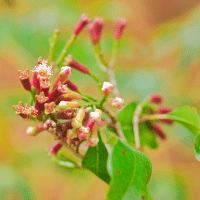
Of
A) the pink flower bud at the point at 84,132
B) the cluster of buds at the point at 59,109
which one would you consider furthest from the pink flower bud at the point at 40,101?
the pink flower bud at the point at 84,132

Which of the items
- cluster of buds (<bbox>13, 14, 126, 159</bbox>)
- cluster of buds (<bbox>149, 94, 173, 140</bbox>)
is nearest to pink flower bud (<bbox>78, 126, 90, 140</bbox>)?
cluster of buds (<bbox>13, 14, 126, 159</bbox>)

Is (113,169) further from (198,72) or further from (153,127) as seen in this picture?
(198,72)

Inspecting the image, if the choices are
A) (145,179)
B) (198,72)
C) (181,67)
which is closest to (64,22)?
(181,67)

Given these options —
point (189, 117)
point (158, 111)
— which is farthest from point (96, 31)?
point (189, 117)

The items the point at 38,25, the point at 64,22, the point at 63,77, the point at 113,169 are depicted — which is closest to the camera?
the point at 113,169

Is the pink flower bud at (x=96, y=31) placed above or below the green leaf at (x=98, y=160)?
above

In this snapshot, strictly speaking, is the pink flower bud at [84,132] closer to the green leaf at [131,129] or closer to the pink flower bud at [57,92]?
the pink flower bud at [57,92]

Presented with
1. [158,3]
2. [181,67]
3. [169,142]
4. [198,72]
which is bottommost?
[169,142]
